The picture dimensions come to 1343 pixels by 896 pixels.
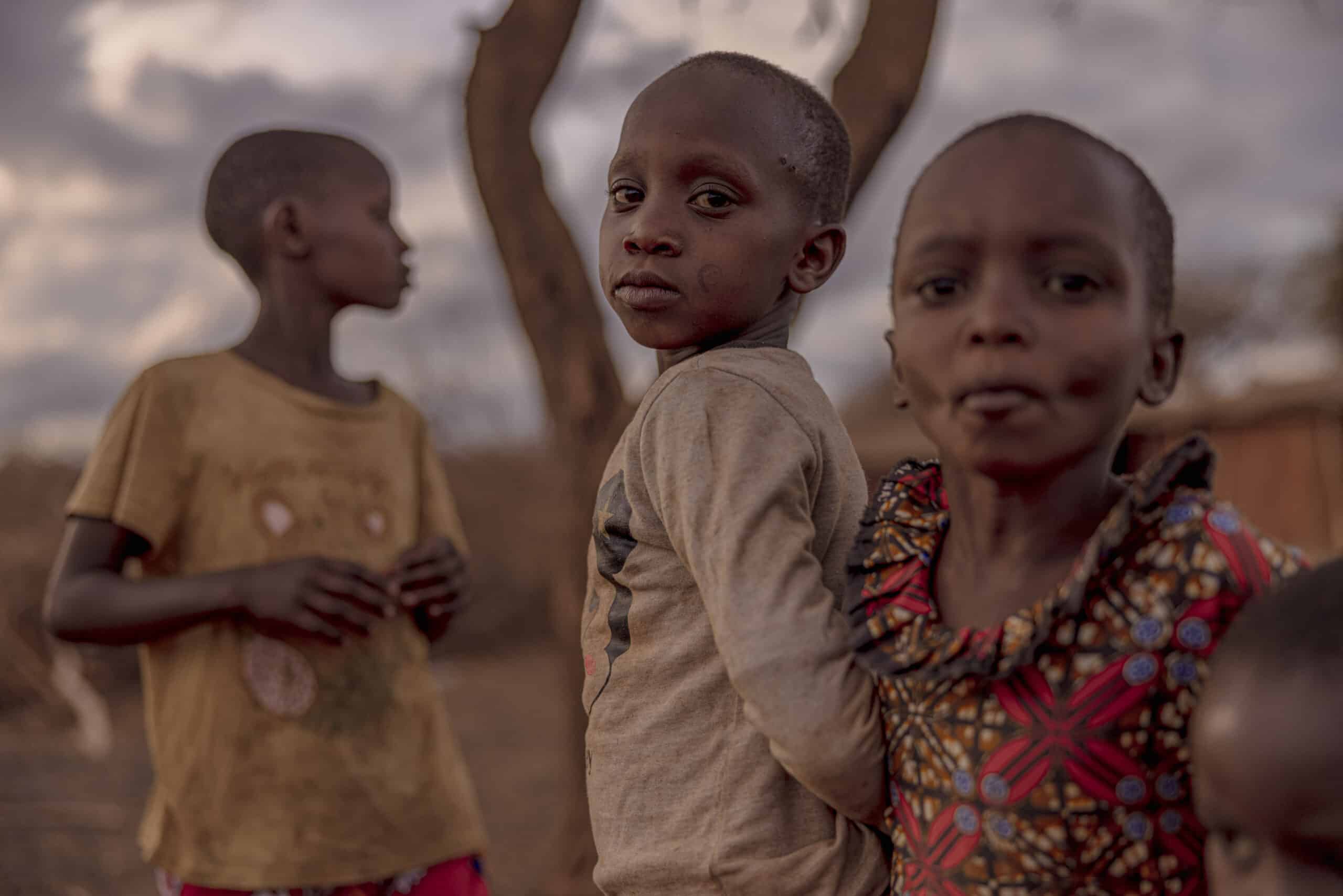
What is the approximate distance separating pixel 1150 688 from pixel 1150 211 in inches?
18.7

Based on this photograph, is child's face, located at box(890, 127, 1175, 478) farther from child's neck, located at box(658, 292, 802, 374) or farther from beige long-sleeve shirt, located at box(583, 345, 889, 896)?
child's neck, located at box(658, 292, 802, 374)

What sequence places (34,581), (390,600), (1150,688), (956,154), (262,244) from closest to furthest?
(1150,688) < (956,154) < (390,600) < (262,244) < (34,581)

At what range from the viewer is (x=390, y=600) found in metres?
2.54

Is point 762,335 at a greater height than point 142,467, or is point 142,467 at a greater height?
point 142,467

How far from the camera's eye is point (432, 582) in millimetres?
2678

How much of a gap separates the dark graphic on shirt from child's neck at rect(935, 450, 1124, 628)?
1.39 feet

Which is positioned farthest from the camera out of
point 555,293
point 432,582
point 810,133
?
point 555,293

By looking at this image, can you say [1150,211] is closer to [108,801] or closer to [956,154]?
[956,154]

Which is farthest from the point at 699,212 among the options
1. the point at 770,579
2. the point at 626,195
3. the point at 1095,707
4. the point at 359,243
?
the point at 359,243

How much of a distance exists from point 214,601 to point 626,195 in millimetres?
1269

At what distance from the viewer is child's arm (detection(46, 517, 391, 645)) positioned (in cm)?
245

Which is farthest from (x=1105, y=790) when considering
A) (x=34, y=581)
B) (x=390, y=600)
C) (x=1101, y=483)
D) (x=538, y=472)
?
(x=538, y=472)

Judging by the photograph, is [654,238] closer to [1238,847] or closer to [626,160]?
[626,160]

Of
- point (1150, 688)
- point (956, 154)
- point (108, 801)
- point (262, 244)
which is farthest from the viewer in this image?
point (108, 801)
